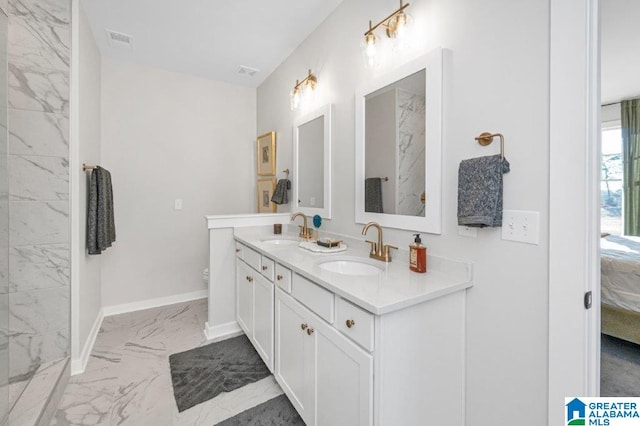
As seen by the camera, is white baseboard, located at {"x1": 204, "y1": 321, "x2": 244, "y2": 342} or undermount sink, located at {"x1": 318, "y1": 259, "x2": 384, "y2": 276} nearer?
undermount sink, located at {"x1": 318, "y1": 259, "x2": 384, "y2": 276}

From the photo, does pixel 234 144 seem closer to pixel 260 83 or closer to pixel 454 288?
pixel 260 83

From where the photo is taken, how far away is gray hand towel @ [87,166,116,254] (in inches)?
85.5

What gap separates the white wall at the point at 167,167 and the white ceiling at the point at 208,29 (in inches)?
11.0

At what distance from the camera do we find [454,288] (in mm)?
1184

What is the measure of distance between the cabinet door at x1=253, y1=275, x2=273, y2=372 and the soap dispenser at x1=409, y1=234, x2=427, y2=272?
0.84 meters

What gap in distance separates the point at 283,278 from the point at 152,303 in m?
2.20

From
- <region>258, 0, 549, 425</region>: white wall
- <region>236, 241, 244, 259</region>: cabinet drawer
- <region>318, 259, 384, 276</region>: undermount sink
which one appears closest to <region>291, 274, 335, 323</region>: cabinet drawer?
<region>318, 259, 384, 276</region>: undermount sink

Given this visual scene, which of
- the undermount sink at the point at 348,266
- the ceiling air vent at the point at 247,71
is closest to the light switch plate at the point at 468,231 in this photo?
the undermount sink at the point at 348,266

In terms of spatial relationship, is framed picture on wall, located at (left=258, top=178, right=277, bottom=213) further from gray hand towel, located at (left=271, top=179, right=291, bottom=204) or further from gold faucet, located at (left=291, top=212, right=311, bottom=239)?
gold faucet, located at (left=291, top=212, right=311, bottom=239)

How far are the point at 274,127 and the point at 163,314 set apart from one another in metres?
2.21

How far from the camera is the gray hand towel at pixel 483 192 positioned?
42.6 inches

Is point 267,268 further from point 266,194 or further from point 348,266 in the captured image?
point 266,194

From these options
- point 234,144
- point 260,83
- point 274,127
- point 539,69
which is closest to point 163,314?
point 234,144

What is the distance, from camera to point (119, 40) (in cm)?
249
